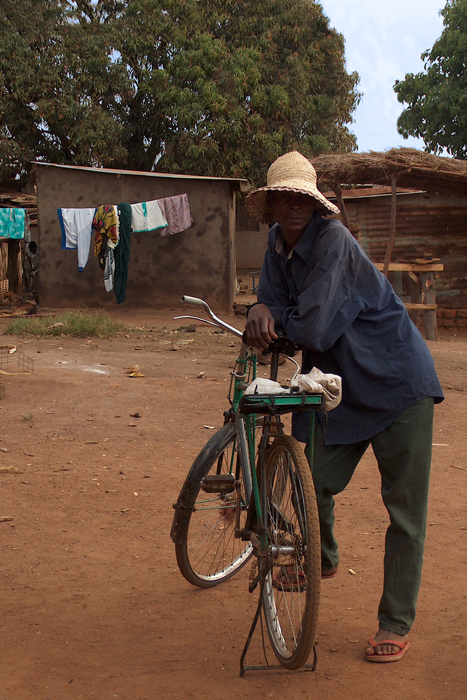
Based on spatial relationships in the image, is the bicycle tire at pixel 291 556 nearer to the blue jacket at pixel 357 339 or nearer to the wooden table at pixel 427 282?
the blue jacket at pixel 357 339

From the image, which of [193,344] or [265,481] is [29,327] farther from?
[265,481]

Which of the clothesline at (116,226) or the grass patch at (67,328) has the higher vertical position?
the clothesline at (116,226)

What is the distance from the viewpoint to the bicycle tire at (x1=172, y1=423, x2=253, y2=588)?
2703mm

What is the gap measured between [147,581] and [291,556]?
0.94 m

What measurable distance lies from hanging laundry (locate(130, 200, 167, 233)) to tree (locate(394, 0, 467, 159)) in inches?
403

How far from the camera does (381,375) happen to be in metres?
2.35

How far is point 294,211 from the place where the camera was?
93.7 inches

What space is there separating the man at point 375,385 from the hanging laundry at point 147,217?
11.4 meters

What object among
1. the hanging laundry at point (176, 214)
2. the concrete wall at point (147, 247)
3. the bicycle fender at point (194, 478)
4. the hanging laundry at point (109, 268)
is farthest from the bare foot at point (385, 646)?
the hanging laundry at point (176, 214)

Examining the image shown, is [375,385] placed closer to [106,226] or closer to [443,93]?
[106,226]

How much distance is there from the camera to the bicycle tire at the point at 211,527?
106 inches

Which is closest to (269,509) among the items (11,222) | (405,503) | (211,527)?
(405,503)

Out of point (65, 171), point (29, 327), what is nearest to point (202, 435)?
point (29, 327)

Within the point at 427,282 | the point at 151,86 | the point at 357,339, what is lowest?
the point at 427,282
